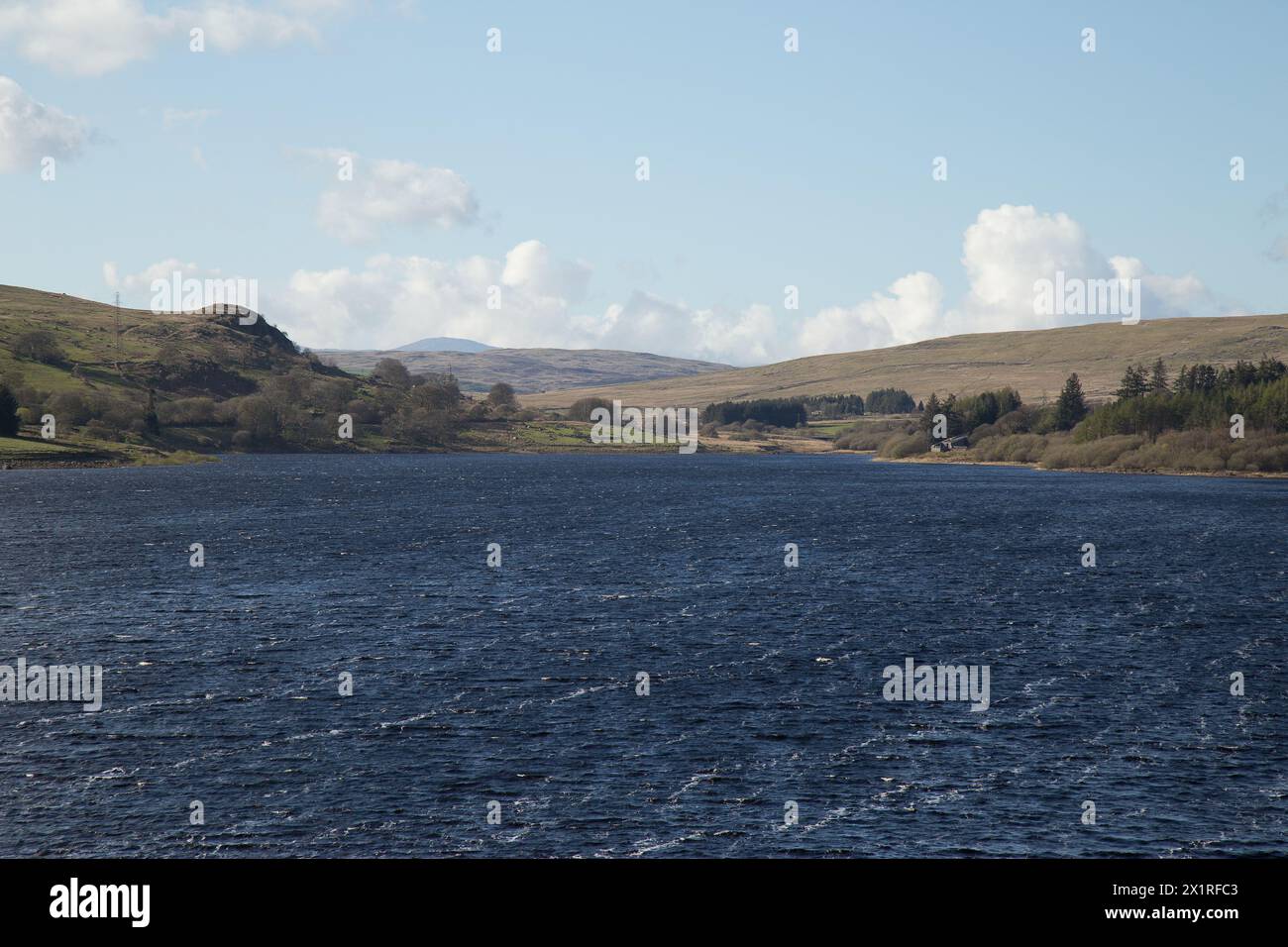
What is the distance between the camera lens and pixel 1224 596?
9144 cm

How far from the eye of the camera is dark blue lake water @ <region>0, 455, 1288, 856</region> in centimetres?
3869

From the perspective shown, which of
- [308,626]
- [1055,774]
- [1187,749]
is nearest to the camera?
[1055,774]

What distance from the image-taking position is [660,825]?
38.5 m

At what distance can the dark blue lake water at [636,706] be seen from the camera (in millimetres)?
38688

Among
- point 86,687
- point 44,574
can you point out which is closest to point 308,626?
point 86,687

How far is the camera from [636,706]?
54375mm

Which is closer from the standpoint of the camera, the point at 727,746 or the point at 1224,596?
the point at 727,746
